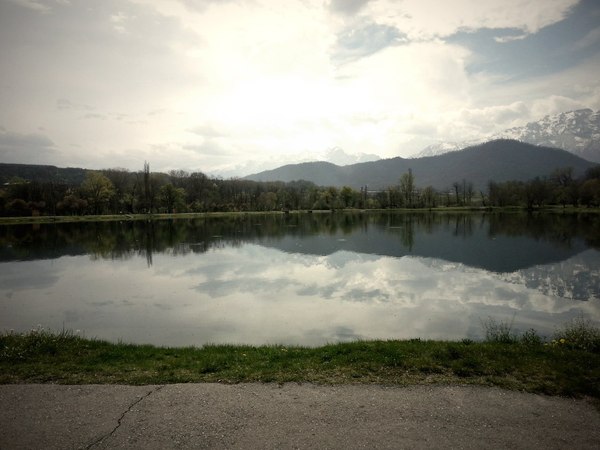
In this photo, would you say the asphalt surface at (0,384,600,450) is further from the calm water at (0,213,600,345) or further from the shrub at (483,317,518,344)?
the calm water at (0,213,600,345)

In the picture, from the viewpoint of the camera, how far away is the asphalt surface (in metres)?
6.94

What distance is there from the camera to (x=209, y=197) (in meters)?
170

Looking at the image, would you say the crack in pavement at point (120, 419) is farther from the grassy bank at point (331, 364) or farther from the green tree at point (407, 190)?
the green tree at point (407, 190)

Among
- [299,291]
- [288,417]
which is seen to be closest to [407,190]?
[299,291]

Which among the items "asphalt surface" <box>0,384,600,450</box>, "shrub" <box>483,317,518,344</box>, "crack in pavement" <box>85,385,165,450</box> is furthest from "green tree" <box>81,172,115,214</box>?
"shrub" <box>483,317,518,344</box>

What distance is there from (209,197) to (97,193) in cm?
5246

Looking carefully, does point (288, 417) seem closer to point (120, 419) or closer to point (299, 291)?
point (120, 419)

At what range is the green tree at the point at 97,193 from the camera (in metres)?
126

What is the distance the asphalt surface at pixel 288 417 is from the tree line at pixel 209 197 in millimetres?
134809

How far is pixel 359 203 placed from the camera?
7180 inches

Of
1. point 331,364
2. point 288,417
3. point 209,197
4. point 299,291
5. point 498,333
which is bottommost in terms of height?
point 299,291

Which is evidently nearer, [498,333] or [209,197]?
[498,333]

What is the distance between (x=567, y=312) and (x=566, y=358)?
10789 millimetres

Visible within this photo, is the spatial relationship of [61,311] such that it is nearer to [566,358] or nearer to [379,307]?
[379,307]
